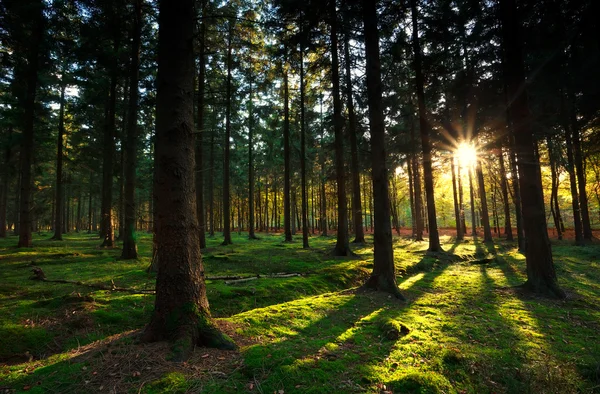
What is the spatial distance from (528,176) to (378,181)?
170 inches

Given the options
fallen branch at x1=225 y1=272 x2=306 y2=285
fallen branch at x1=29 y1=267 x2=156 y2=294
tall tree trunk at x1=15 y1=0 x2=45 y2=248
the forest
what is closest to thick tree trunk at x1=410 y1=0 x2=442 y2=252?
the forest

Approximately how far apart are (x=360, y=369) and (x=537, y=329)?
13.0 feet

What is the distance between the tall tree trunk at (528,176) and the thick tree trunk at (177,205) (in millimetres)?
8399

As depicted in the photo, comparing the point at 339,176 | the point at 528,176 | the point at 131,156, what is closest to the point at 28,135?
the point at 131,156

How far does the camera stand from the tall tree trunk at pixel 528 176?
7.59m

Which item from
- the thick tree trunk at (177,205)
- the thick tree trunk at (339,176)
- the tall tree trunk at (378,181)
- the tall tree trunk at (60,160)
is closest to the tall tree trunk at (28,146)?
the tall tree trunk at (60,160)

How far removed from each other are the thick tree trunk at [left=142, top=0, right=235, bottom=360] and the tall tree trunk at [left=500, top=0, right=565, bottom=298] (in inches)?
331

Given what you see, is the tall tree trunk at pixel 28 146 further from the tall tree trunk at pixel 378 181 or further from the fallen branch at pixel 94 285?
the tall tree trunk at pixel 378 181

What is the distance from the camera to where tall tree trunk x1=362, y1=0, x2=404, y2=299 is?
727 cm

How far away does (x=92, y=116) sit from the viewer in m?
20.1

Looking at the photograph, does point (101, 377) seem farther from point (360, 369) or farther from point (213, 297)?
point (213, 297)

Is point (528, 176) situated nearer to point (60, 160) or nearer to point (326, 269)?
point (326, 269)

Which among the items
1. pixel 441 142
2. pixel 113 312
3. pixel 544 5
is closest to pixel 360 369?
pixel 113 312

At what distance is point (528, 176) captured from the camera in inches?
307
